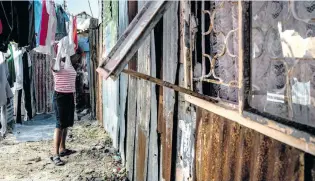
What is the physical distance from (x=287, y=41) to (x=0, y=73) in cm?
678

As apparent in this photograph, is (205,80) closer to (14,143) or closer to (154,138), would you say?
(154,138)

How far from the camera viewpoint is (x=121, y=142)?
6.06 m

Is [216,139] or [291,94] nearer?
[291,94]

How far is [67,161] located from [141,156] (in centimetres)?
240

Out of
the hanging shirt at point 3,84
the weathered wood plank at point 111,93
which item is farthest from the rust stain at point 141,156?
the hanging shirt at point 3,84

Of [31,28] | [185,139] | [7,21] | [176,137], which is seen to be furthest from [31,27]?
[185,139]

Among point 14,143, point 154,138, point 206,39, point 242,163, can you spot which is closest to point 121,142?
point 154,138

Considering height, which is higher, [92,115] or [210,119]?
[210,119]

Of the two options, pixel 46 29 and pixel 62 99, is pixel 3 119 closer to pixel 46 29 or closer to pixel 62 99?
pixel 62 99

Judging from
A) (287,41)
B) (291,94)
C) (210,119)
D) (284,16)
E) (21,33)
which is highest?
(21,33)

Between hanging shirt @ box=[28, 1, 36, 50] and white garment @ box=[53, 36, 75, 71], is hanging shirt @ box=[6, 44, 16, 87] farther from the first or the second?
white garment @ box=[53, 36, 75, 71]

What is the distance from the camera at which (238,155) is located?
192 centimetres

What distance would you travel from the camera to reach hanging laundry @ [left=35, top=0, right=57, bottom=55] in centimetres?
614

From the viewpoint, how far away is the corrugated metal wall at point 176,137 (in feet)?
5.36
